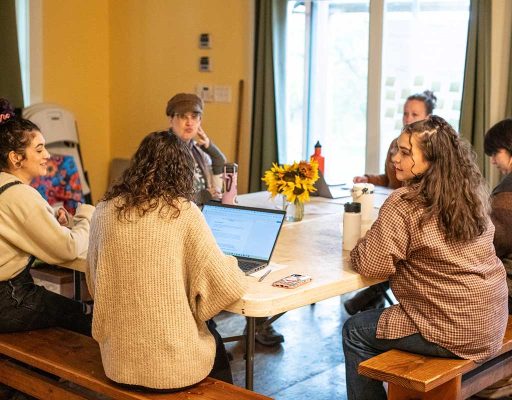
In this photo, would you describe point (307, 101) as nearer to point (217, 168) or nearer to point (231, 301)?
point (217, 168)

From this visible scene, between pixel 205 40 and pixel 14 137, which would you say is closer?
pixel 14 137

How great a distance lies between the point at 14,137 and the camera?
112 inches

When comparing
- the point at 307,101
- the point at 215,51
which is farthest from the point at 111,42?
the point at 307,101

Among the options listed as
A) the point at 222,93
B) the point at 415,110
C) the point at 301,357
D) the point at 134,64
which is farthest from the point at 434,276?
the point at 134,64

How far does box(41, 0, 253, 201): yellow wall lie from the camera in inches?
238

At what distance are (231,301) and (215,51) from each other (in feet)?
13.6

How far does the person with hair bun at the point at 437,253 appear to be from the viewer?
95.7 inches

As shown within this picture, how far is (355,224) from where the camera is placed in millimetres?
2809

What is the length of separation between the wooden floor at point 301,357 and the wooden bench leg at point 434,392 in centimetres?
83

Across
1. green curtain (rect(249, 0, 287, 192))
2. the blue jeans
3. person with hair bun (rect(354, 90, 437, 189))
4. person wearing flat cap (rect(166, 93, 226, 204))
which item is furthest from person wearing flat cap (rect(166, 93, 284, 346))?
green curtain (rect(249, 0, 287, 192))

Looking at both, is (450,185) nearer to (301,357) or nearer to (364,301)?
(301,357)

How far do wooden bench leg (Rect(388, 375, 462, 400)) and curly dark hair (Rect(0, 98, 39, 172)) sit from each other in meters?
1.49

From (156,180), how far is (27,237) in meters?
0.69

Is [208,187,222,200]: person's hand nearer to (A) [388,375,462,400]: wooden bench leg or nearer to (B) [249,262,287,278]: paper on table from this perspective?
(B) [249,262,287,278]: paper on table
